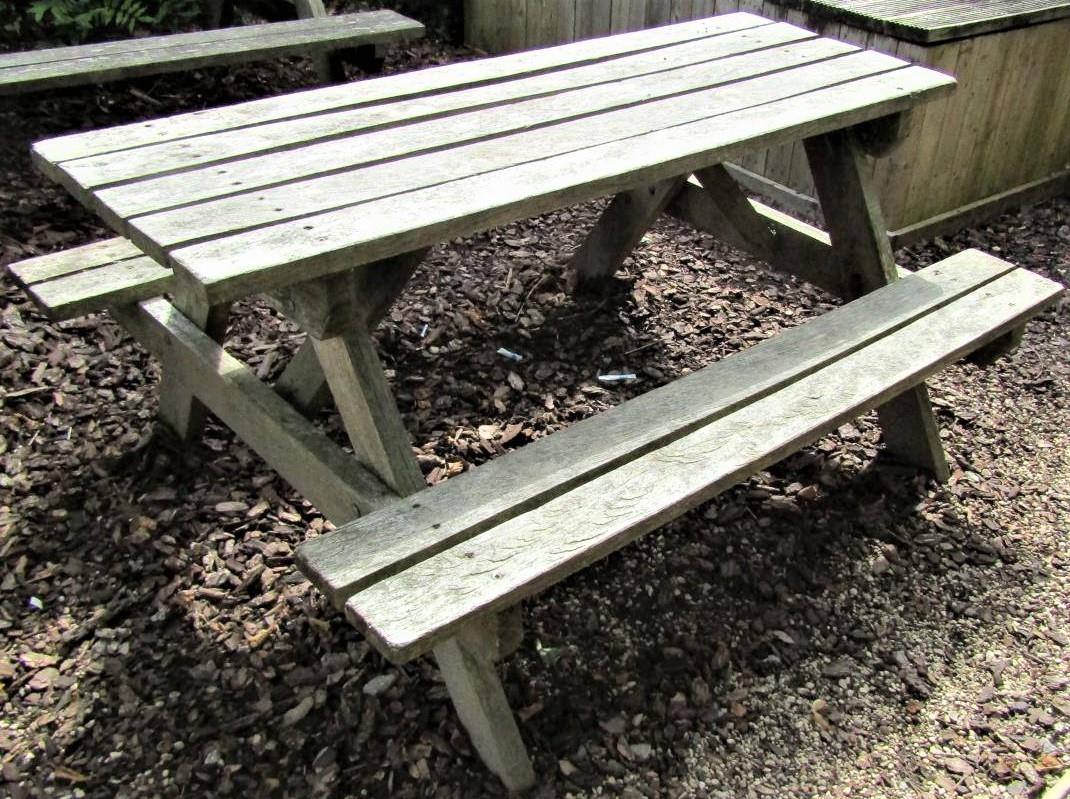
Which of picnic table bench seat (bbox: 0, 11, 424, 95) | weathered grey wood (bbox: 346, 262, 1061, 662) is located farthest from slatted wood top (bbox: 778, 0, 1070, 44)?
picnic table bench seat (bbox: 0, 11, 424, 95)

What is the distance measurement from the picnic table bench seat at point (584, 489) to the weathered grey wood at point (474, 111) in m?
0.68

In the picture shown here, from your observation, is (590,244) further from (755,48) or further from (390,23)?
(390,23)

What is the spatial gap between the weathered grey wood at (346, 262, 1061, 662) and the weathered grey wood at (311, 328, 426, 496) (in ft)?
1.04

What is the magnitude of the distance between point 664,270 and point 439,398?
1.24 metres

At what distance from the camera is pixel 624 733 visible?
90.4 inches

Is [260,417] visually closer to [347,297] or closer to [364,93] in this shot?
[347,297]

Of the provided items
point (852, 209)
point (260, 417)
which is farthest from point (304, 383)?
point (852, 209)

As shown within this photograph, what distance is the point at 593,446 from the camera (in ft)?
7.01

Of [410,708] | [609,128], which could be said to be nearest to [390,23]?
[609,128]

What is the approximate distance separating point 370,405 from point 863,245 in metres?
1.61

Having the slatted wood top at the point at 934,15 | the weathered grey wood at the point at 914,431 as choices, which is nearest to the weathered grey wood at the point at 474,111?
the weathered grey wood at the point at 914,431

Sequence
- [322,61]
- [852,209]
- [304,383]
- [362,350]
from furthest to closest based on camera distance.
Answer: [322,61]
[852,209]
[304,383]
[362,350]

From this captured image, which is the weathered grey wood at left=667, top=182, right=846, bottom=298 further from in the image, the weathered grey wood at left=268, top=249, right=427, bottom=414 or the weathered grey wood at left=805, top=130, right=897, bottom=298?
the weathered grey wood at left=268, top=249, right=427, bottom=414

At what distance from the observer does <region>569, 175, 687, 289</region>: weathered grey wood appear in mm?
3434
